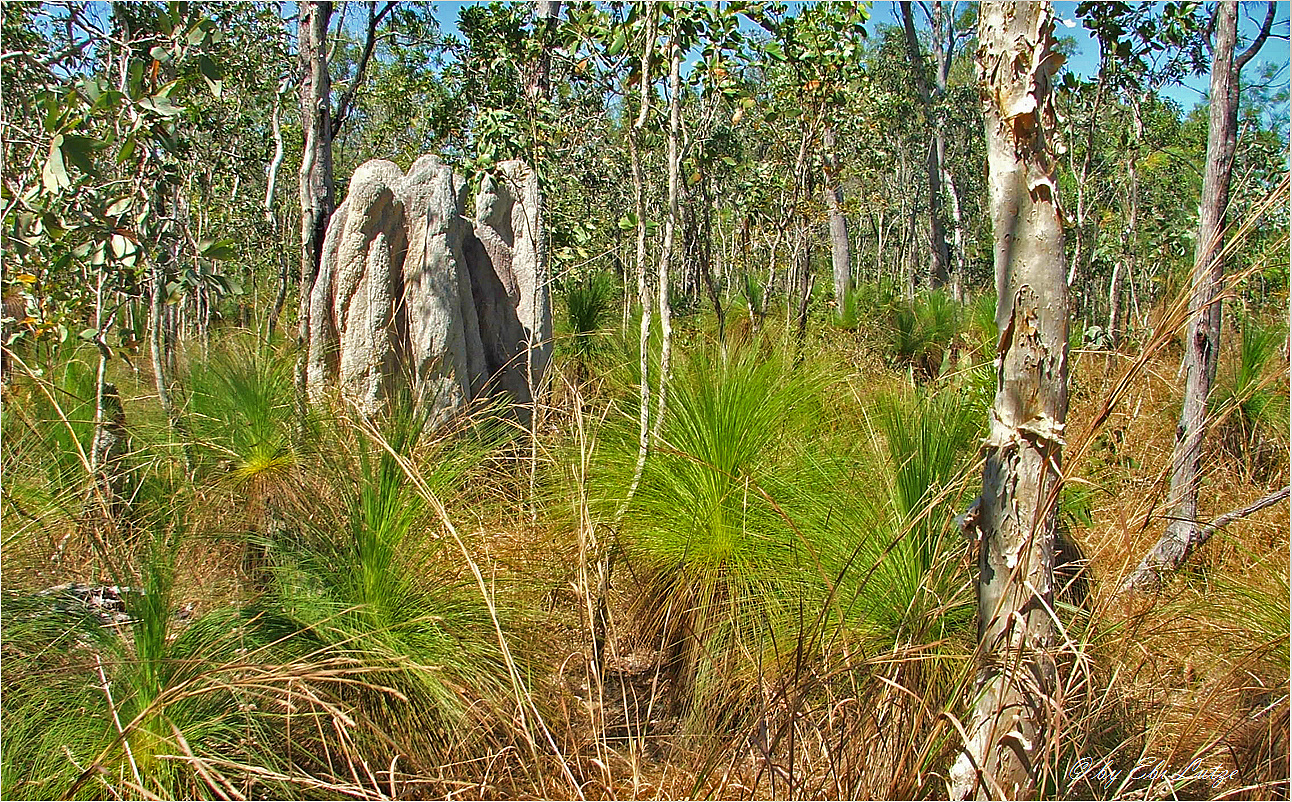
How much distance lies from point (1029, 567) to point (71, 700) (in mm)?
2295

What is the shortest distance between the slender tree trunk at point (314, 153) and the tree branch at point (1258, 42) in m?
4.42

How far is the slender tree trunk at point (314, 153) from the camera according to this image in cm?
495

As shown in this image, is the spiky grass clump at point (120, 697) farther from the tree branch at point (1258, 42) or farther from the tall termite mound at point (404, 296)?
the tree branch at point (1258, 42)

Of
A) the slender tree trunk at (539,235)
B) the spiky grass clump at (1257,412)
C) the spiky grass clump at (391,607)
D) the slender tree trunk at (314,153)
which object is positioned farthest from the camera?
the slender tree trunk at (539,235)

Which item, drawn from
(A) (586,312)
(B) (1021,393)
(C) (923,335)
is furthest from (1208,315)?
(C) (923,335)

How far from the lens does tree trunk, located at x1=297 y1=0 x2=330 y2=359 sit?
4.95m

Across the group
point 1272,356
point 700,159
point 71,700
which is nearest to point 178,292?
point 71,700

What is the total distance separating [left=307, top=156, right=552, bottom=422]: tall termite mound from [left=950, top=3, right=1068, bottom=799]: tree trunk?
133 inches

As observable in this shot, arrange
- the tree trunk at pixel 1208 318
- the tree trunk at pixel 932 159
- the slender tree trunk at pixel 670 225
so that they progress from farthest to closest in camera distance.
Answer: the tree trunk at pixel 932 159 → the slender tree trunk at pixel 670 225 → the tree trunk at pixel 1208 318

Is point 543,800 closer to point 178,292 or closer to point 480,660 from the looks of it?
point 480,660

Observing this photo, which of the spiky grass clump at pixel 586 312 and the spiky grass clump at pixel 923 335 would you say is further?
the spiky grass clump at pixel 923 335

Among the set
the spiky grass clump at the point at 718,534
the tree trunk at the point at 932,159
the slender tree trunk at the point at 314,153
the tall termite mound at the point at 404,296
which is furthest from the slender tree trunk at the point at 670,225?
the tree trunk at the point at 932,159

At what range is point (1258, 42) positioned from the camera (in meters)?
4.00

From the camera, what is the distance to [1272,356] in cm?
570
